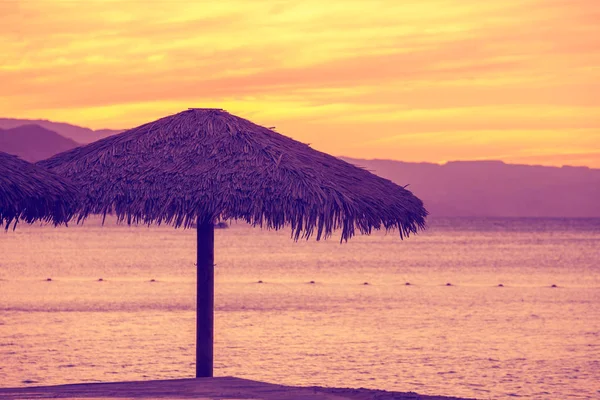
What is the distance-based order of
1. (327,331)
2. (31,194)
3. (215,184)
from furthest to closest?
(327,331), (215,184), (31,194)

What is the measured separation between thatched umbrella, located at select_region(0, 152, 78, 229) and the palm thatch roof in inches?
10.5

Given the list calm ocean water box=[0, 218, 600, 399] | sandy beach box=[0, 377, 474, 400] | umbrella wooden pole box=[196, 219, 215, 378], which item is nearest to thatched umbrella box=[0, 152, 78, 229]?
umbrella wooden pole box=[196, 219, 215, 378]

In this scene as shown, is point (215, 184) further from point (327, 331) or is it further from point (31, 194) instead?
point (327, 331)

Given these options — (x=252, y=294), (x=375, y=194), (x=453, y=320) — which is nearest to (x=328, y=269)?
(x=252, y=294)

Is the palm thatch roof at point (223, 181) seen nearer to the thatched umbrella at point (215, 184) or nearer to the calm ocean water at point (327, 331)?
the thatched umbrella at point (215, 184)

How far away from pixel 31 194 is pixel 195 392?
2656 millimetres

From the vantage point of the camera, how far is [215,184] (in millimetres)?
10266

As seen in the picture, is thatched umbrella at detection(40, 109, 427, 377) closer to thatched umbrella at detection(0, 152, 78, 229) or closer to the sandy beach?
thatched umbrella at detection(0, 152, 78, 229)

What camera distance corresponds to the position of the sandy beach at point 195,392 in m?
9.46

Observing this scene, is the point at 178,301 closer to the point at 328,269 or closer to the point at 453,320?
the point at 453,320

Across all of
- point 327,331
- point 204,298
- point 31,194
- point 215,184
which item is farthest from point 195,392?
point 327,331

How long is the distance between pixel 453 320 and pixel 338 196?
19359 mm

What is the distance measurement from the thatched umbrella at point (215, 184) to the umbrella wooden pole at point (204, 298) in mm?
12

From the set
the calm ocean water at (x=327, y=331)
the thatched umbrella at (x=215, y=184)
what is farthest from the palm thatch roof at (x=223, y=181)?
the calm ocean water at (x=327, y=331)
